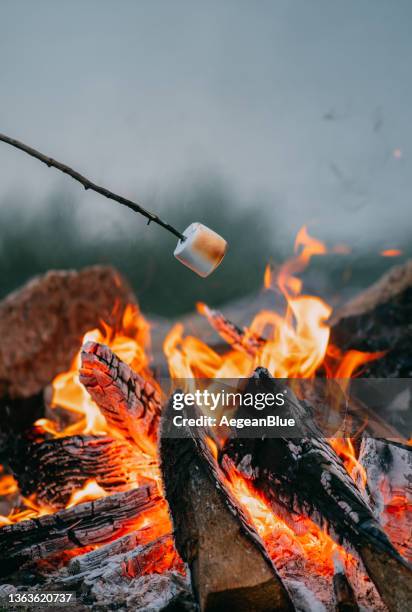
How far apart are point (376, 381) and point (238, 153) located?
2.59 metres

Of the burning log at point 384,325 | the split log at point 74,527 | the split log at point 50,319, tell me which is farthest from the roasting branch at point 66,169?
the split log at point 50,319

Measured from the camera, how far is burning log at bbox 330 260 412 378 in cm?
288

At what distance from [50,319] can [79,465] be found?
1908 mm

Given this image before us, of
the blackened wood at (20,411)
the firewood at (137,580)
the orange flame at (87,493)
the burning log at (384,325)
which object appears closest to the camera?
the firewood at (137,580)

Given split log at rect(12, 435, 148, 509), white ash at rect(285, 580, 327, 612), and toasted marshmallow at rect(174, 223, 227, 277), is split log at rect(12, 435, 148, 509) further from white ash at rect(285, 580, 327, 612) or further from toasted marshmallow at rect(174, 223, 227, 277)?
toasted marshmallow at rect(174, 223, 227, 277)

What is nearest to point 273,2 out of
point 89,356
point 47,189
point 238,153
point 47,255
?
point 238,153

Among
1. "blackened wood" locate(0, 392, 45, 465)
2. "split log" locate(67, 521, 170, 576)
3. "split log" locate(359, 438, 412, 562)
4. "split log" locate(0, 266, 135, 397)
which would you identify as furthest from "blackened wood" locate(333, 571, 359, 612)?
"split log" locate(0, 266, 135, 397)

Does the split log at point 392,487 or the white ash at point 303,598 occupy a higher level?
the split log at point 392,487

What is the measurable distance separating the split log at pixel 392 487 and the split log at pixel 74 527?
0.78 m

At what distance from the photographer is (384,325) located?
123 inches

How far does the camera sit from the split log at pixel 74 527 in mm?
1573

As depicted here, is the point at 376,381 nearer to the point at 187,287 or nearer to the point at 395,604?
the point at 395,604

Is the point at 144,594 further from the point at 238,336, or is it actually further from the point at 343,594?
the point at 238,336

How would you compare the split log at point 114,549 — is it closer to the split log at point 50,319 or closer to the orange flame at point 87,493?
the orange flame at point 87,493
